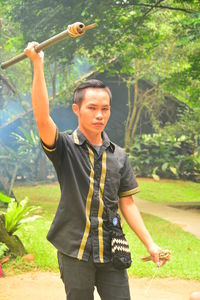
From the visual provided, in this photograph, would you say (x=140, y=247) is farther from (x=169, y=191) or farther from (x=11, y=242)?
(x=169, y=191)

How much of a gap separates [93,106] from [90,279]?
0.80 meters

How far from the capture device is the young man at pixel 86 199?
208cm

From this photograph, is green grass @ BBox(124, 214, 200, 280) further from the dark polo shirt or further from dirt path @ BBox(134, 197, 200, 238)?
the dark polo shirt

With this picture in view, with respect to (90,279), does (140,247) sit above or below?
below

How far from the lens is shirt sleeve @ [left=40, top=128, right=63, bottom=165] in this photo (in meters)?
2.09

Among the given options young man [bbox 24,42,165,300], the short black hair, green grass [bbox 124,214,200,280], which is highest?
the short black hair

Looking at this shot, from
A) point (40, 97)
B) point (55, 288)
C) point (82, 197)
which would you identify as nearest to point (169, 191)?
point (55, 288)

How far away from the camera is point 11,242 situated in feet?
18.1

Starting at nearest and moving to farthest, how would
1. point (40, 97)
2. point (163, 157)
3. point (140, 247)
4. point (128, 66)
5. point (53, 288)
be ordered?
point (40, 97) → point (53, 288) → point (140, 247) → point (128, 66) → point (163, 157)

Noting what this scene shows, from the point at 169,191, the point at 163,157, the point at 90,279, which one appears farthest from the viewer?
the point at 163,157

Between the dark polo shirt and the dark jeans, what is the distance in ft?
0.16

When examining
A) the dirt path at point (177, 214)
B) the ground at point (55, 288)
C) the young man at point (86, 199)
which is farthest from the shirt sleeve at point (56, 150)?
the dirt path at point (177, 214)

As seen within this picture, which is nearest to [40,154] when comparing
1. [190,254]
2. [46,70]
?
[46,70]

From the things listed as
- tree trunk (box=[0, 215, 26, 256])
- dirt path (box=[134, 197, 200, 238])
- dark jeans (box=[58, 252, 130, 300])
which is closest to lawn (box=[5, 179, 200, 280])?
tree trunk (box=[0, 215, 26, 256])
